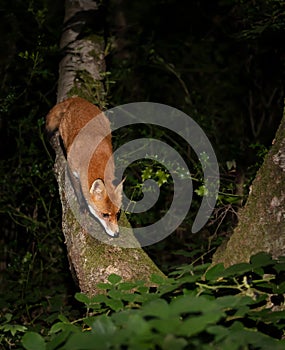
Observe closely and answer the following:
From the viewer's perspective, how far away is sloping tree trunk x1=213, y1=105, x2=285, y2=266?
8.10 feet

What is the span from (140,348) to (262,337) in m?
0.57

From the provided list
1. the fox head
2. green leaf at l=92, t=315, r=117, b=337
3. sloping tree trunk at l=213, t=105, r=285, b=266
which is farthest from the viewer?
the fox head

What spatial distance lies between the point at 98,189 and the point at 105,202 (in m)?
0.21

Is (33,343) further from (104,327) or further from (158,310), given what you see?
(158,310)

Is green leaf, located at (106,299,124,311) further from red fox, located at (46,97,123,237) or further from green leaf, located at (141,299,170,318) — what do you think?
red fox, located at (46,97,123,237)

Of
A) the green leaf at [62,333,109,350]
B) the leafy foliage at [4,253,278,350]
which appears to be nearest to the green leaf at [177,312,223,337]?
the leafy foliage at [4,253,278,350]

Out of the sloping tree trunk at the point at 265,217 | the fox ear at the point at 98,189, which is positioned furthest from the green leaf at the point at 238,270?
the fox ear at the point at 98,189

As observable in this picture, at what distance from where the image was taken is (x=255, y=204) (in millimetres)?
2645

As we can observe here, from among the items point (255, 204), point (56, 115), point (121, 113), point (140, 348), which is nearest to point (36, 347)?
point (140, 348)

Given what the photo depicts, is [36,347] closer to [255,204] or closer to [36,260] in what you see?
[255,204]

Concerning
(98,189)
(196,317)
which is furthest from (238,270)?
(98,189)

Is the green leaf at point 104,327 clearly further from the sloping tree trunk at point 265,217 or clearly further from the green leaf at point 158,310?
the sloping tree trunk at point 265,217

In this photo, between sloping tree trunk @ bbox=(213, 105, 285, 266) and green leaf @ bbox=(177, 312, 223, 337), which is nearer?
green leaf @ bbox=(177, 312, 223, 337)

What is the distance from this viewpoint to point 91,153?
187 inches
